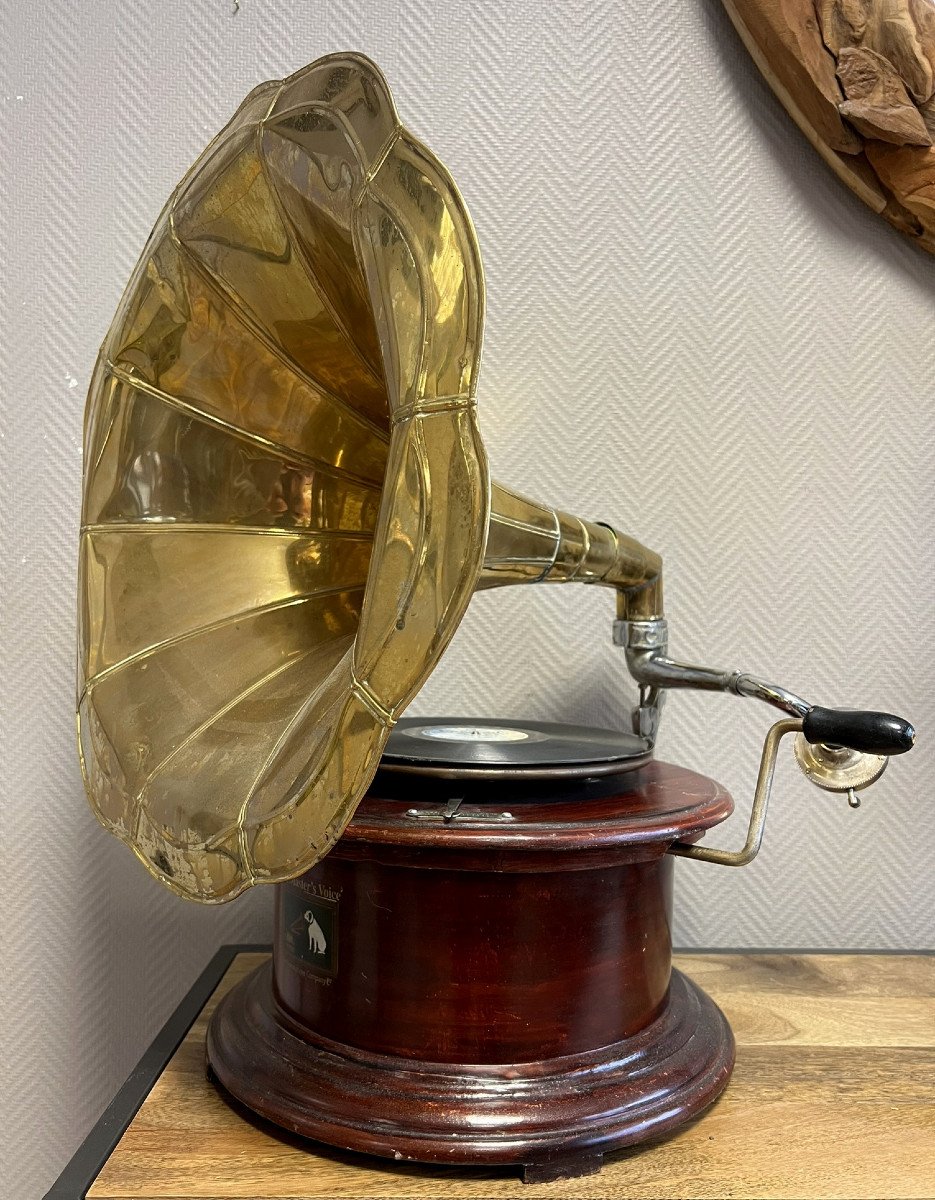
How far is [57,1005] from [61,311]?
0.89 meters

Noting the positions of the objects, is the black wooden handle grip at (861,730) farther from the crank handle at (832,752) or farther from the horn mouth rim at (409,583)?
the horn mouth rim at (409,583)

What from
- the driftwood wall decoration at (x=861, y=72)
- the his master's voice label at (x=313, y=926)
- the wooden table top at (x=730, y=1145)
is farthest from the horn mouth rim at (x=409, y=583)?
the driftwood wall decoration at (x=861, y=72)

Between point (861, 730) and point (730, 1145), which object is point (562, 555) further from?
point (730, 1145)

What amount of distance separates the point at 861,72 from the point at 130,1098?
1.39 m

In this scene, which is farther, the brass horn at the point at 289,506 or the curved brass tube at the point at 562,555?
the curved brass tube at the point at 562,555

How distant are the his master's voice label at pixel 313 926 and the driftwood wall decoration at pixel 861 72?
3.61 ft

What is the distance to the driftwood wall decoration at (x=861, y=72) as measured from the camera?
1.23m

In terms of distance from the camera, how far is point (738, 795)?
130cm

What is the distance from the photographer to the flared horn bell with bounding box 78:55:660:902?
688 mm

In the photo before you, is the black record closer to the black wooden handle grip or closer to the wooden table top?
the black wooden handle grip

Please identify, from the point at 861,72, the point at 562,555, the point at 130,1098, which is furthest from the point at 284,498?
the point at 861,72

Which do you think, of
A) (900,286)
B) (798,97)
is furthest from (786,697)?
(798,97)

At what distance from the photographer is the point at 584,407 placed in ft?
4.22

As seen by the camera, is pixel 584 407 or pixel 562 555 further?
pixel 584 407
